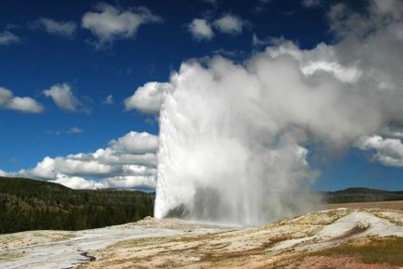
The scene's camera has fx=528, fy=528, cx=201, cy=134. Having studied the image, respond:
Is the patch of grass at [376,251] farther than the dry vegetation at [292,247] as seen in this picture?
No

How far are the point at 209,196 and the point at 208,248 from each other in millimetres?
57071

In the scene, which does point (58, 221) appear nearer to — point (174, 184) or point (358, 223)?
point (174, 184)

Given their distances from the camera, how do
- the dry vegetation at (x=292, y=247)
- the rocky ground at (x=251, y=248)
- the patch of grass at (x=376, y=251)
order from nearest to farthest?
the patch of grass at (x=376, y=251) < the dry vegetation at (x=292, y=247) < the rocky ground at (x=251, y=248)

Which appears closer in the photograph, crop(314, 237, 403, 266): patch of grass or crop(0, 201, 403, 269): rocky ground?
crop(314, 237, 403, 266): patch of grass

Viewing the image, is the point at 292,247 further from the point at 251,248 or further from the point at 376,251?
the point at 376,251

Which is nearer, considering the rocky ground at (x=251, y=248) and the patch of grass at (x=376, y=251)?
the patch of grass at (x=376, y=251)

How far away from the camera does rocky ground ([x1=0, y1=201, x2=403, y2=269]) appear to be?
45938 mm

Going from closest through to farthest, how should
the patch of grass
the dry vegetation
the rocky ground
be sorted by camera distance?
the patch of grass < the dry vegetation < the rocky ground

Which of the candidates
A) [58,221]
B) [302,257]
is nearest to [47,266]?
[302,257]

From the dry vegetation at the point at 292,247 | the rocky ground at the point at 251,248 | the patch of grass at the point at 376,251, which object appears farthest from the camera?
the rocky ground at the point at 251,248

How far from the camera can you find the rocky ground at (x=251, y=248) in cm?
4594

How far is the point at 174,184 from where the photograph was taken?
398ft

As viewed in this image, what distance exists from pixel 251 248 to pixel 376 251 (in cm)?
2081

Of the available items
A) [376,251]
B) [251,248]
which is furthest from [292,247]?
[376,251]
